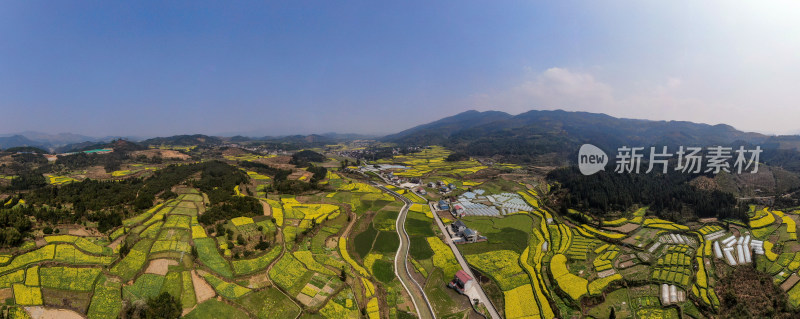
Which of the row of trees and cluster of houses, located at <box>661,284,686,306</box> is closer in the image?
cluster of houses, located at <box>661,284,686,306</box>

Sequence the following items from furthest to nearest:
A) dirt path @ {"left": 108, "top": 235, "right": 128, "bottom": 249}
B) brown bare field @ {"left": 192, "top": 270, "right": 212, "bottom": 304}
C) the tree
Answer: dirt path @ {"left": 108, "top": 235, "right": 128, "bottom": 249} → brown bare field @ {"left": 192, "top": 270, "right": 212, "bottom": 304} → the tree

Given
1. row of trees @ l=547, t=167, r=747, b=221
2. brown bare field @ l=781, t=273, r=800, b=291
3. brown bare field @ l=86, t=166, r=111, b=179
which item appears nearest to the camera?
brown bare field @ l=781, t=273, r=800, b=291

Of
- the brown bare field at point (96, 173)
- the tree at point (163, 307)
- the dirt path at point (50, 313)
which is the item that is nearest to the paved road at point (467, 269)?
the tree at point (163, 307)

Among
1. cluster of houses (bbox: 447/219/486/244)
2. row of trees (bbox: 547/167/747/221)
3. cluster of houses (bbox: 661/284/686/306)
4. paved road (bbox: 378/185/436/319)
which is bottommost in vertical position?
paved road (bbox: 378/185/436/319)

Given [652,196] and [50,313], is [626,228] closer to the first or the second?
[652,196]

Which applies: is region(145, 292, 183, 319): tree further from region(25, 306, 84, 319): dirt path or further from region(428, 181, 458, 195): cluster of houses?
region(428, 181, 458, 195): cluster of houses

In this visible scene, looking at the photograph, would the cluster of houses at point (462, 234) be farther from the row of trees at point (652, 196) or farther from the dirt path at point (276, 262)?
the row of trees at point (652, 196)

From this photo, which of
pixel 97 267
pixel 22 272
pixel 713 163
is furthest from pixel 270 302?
pixel 713 163

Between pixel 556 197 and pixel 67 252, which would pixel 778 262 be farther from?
pixel 67 252

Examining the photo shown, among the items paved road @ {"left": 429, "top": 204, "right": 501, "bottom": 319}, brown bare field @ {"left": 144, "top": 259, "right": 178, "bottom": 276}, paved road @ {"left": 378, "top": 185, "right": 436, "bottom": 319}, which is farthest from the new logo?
brown bare field @ {"left": 144, "top": 259, "right": 178, "bottom": 276}
